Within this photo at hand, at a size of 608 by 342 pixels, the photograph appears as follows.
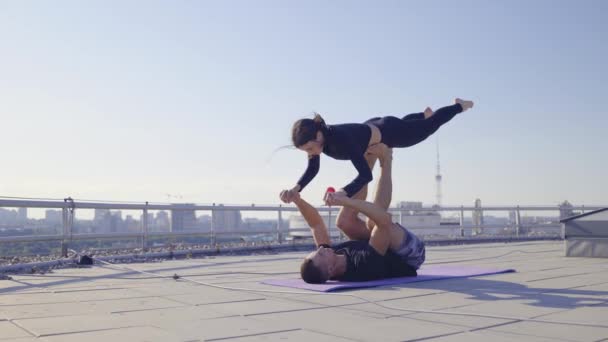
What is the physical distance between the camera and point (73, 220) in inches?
353

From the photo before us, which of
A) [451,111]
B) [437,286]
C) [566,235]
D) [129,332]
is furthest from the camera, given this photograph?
[566,235]

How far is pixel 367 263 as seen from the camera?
218 inches

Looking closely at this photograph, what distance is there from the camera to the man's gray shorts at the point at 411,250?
5.66m

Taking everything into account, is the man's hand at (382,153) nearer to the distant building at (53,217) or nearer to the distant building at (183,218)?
the distant building at (53,217)

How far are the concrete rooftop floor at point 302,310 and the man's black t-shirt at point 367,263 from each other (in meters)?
0.37

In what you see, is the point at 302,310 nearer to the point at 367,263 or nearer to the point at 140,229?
the point at 367,263

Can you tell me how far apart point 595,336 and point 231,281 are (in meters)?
3.57

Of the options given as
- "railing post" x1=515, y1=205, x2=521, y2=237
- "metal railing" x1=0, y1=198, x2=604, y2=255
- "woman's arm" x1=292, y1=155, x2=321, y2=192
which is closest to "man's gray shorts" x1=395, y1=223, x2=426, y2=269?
"woman's arm" x1=292, y1=155, x2=321, y2=192

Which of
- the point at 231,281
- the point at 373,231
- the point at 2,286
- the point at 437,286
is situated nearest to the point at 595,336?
the point at 437,286

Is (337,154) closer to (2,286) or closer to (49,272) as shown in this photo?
(2,286)

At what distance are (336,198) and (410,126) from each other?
1.85 metres

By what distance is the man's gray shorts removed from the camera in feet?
18.6

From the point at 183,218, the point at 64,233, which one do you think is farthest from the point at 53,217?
the point at 183,218

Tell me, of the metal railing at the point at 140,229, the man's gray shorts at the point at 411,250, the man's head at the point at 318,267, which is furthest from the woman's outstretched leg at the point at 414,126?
the metal railing at the point at 140,229
